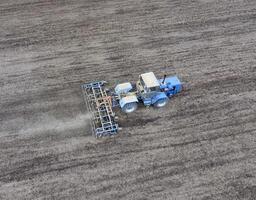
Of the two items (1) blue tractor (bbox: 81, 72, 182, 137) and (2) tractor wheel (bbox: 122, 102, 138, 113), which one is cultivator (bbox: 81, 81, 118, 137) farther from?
(2) tractor wheel (bbox: 122, 102, 138, 113)

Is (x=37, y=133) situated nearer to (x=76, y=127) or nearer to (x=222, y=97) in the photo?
(x=76, y=127)

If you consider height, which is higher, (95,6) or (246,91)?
(95,6)

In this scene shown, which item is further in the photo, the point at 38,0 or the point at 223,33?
the point at 38,0

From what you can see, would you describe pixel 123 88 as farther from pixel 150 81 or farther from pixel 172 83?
pixel 172 83

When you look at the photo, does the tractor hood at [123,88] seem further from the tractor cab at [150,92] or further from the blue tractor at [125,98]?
the tractor cab at [150,92]

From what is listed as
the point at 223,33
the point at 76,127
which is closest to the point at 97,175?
the point at 76,127

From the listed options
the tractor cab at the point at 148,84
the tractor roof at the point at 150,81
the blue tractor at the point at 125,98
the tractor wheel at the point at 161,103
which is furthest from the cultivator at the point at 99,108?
the tractor wheel at the point at 161,103

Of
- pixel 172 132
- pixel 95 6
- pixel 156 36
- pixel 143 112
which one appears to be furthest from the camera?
pixel 95 6
